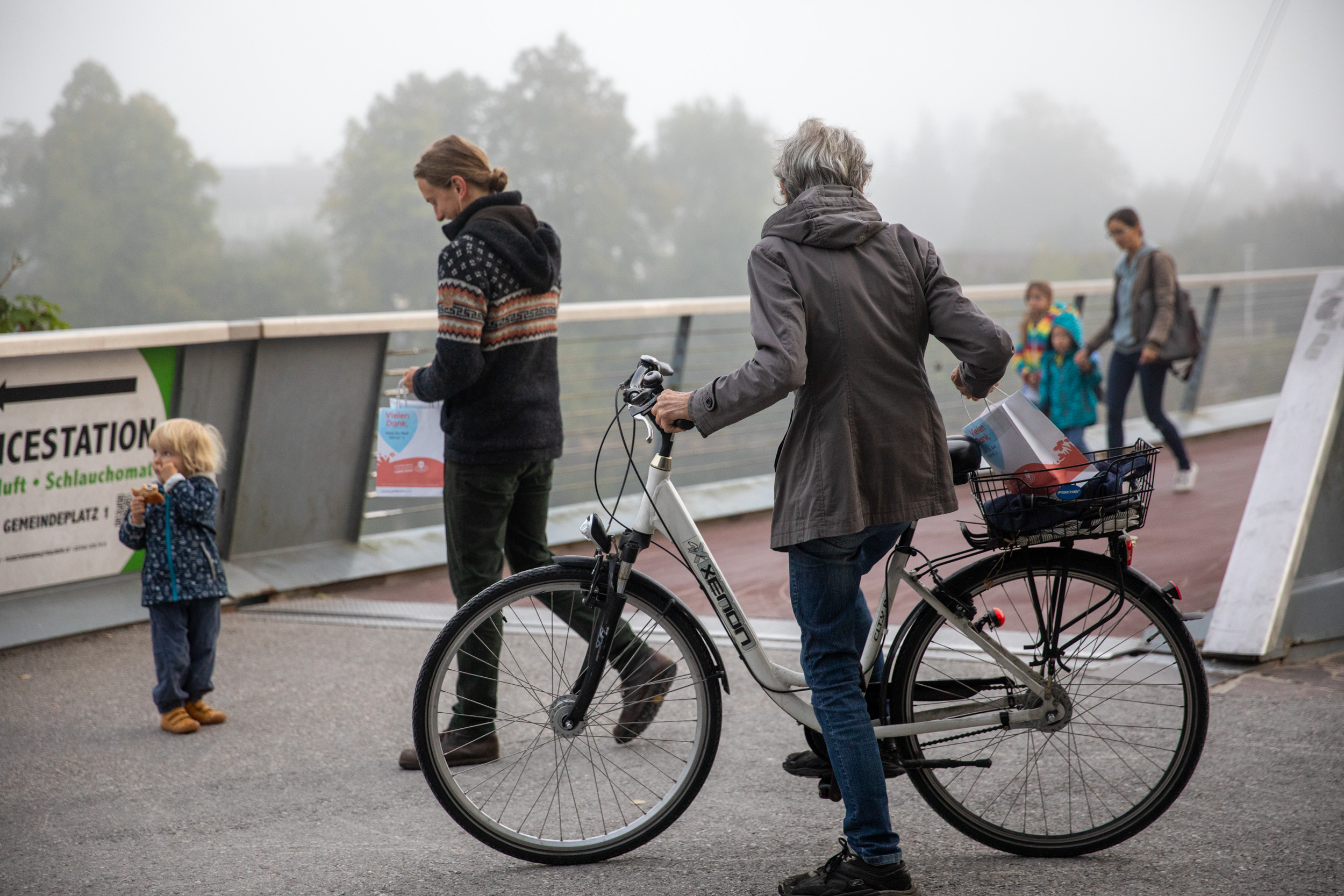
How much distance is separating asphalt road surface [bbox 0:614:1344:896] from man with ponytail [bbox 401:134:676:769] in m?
0.35

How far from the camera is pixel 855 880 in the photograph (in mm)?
2695

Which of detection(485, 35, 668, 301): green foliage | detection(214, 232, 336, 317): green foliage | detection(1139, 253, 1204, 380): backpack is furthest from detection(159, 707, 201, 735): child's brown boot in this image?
detection(485, 35, 668, 301): green foliage

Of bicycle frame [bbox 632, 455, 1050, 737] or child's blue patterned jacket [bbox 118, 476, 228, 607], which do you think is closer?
bicycle frame [bbox 632, 455, 1050, 737]

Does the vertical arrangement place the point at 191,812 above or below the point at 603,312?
below

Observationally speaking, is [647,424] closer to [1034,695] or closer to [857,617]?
[857,617]

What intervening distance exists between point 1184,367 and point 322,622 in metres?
6.37

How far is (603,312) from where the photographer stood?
7.16m

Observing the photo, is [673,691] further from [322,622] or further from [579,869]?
[322,622]

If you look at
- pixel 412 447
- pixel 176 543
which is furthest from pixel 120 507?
pixel 412 447

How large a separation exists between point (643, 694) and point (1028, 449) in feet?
4.26

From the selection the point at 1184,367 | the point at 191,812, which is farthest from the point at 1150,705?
the point at 1184,367

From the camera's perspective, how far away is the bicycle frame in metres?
2.86

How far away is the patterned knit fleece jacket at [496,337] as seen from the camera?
353 cm

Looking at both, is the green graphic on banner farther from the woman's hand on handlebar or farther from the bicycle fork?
the woman's hand on handlebar
